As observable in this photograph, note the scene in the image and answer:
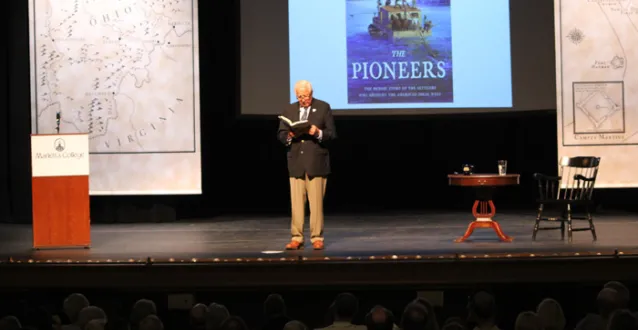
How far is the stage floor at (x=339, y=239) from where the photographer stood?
5039 millimetres

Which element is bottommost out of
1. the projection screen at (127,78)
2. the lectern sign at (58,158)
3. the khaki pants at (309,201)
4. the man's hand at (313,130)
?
the khaki pants at (309,201)

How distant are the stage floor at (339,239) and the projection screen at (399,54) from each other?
4.07 ft

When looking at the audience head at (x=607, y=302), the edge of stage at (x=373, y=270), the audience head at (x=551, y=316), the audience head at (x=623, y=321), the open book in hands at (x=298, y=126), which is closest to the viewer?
the audience head at (x=623, y=321)

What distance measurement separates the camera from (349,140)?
28.9 feet

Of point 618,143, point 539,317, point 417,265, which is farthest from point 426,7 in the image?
point 539,317

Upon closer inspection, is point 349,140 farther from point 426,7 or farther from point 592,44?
point 592,44

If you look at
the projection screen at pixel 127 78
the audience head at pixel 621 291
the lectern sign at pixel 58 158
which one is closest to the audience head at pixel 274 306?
the audience head at pixel 621 291

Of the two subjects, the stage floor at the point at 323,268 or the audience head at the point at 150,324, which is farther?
the stage floor at the point at 323,268

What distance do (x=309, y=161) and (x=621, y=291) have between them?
2.22 meters

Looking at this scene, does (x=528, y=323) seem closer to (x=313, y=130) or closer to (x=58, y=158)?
(x=313, y=130)

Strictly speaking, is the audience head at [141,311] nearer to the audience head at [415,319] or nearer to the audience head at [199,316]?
the audience head at [199,316]

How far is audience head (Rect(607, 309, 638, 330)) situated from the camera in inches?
147

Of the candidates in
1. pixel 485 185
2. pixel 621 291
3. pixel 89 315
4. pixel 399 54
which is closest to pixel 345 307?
pixel 89 315

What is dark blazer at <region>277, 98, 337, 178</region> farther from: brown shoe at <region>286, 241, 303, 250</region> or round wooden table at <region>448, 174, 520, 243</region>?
round wooden table at <region>448, 174, 520, 243</region>
